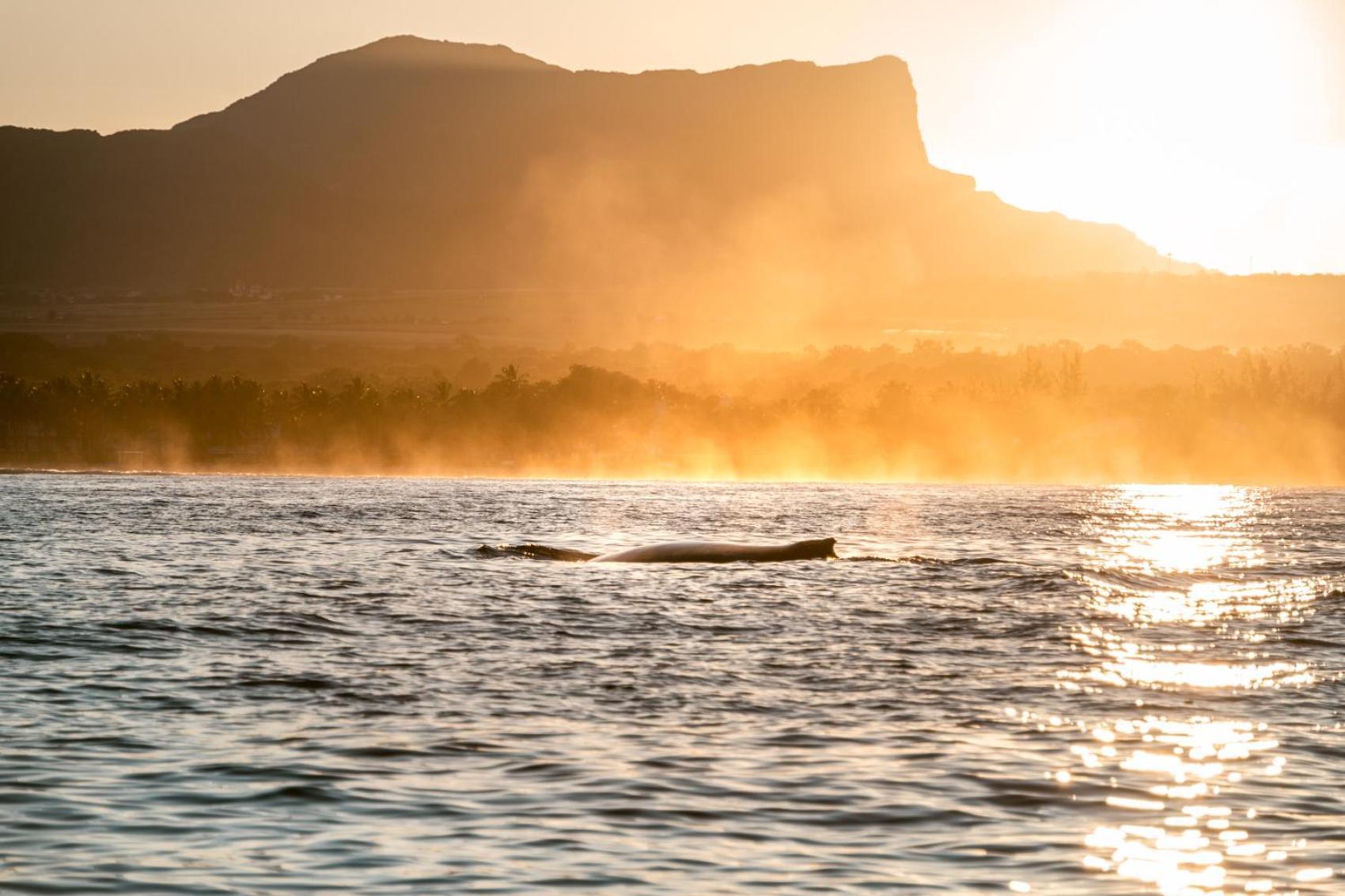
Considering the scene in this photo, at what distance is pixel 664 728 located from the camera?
67.7 ft

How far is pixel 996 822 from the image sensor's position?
15.8m

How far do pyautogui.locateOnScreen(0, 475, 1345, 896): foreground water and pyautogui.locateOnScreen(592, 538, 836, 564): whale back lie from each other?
141 centimetres

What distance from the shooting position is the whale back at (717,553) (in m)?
47.9

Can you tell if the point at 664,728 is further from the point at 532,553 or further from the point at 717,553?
the point at 532,553

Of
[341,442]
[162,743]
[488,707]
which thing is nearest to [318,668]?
[488,707]

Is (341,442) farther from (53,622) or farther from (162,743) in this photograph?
(162,743)

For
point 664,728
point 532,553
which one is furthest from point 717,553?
→ point 664,728

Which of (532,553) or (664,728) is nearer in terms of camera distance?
(664,728)

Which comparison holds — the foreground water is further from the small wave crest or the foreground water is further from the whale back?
the small wave crest

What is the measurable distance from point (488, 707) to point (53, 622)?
497 inches

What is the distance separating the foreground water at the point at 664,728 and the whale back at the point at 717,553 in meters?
1.41

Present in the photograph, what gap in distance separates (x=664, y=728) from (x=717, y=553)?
91.0ft

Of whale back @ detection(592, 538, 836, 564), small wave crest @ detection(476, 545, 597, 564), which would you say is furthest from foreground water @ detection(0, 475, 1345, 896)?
small wave crest @ detection(476, 545, 597, 564)

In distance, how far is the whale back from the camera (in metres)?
47.9
